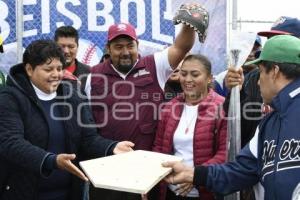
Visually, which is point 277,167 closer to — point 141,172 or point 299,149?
point 299,149

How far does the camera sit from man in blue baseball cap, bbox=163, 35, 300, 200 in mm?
2168

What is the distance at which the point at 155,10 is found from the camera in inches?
225

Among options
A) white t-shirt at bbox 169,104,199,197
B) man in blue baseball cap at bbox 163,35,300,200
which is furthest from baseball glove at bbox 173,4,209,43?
man in blue baseball cap at bbox 163,35,300,200

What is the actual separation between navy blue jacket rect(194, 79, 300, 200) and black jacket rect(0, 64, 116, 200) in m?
0.83

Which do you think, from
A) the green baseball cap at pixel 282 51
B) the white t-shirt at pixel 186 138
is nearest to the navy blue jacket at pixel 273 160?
the green baseball cap at pixel 282 51

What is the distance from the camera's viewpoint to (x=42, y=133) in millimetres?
2818

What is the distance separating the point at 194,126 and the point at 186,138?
0.10 m

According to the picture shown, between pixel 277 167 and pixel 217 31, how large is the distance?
138 inches

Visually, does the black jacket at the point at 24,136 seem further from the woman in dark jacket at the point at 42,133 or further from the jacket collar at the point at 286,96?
the jacket collar at the point at 286,96

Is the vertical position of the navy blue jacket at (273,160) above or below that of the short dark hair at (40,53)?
below

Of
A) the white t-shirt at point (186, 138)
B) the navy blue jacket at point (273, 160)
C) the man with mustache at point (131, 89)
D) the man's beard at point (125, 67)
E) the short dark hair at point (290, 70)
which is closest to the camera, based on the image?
the navy blue jacket at point (273, 160)

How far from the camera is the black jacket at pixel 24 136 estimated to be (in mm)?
2635

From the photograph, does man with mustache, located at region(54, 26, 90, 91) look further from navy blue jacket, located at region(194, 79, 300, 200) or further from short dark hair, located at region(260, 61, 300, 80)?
short dark hair, located at region(260, 61, 300, 80)

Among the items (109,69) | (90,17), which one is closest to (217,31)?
(90,17)
